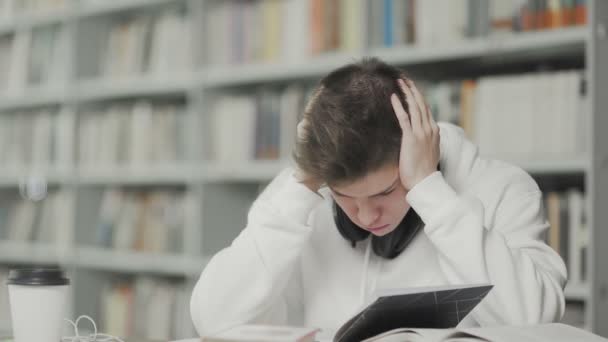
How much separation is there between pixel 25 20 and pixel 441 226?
291 cm

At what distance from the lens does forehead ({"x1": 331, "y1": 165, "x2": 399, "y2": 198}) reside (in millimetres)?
1176

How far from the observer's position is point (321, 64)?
254cm

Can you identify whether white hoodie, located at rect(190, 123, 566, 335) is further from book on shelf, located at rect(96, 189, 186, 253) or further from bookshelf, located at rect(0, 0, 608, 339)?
book on shelf, located at rect(96, 189, 186, 253)

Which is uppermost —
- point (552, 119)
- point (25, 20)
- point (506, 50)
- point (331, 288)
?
point (25, 20)

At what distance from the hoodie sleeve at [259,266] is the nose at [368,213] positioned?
15 cm

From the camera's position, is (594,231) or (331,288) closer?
(331,288)

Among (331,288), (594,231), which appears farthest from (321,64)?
(331,288)

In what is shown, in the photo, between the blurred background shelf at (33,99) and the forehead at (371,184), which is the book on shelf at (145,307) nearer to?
the blurred background shelf at (33,99)

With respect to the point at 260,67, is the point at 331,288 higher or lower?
lower

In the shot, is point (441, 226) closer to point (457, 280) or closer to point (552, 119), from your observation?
point (457, 280)

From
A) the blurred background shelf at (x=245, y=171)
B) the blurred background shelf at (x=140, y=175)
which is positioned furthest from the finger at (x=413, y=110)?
the blurred background shelf at (x=140, y=175)

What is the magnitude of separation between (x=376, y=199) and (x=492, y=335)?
0.37 meters

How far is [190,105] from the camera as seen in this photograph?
9.46ft

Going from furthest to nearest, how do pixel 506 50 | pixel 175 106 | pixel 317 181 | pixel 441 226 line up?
1. pixel 175 106
2. pixel 506 50
3. pixel 317 181
4. pixel 441 226
